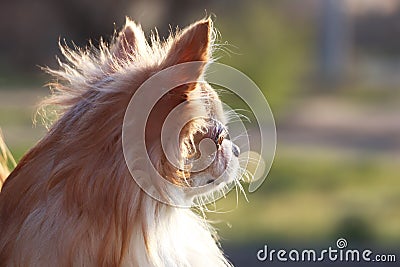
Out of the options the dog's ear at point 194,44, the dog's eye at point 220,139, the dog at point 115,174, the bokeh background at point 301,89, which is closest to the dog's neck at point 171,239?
the dog at point 115,174

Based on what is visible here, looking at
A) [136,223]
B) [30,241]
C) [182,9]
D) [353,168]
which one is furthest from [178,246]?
[182,9]

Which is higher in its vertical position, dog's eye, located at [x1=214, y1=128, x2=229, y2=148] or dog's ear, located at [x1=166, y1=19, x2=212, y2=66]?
dog's ear, located at [x1=166, y1=19, x2=212, y2=66]

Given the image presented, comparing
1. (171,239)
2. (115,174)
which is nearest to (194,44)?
(115,174)

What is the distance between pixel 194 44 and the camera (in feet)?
8.28

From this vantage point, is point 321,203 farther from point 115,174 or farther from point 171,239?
point 115,174

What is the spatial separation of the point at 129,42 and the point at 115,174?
19.0 inches

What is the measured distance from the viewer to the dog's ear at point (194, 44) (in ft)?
8.25

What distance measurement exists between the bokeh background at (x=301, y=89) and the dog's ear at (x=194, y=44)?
3.61 meters

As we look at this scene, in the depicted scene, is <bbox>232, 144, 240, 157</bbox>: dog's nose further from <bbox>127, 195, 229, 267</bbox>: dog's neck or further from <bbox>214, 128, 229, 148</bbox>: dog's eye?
<bbox>127, 195, 229, 267</bbox>: dog's neck

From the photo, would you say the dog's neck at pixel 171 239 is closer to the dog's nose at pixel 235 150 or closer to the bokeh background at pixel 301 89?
the dog's nose at pixel 235 150

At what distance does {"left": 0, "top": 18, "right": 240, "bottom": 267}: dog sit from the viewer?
2.59m

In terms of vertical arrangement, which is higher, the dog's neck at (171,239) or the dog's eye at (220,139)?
the dog's eye at (220,139)

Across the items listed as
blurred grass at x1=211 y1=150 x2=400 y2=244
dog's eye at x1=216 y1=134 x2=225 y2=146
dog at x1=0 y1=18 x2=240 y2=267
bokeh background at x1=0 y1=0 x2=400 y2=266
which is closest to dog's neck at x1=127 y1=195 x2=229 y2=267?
dog at x1=0 y1=18 x2=240 y2=267

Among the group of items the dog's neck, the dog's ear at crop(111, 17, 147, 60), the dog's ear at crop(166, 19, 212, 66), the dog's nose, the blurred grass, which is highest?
the blurred grass
